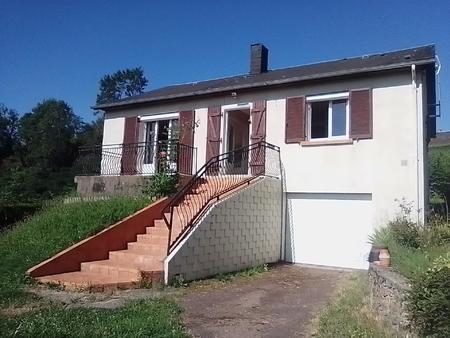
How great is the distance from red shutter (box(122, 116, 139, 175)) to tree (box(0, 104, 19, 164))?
1219 inches

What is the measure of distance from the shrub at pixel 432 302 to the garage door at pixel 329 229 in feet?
21.6

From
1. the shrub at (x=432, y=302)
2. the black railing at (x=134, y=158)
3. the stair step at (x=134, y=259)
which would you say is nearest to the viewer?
the shrub at (x=432, y=302)

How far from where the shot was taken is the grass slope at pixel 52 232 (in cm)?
Result: 787

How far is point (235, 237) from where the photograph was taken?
9.37 metres

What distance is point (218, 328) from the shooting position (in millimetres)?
5164

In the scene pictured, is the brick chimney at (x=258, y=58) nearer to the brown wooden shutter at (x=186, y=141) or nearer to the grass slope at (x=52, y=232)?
the brown wooden shutter at (x=186, y=141)

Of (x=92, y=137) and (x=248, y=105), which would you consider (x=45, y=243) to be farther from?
(x=92, y=137)

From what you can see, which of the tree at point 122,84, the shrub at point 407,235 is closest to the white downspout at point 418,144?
the shrub at point 407,235

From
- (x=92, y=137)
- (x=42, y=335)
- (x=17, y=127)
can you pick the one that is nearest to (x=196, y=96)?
(x=42, y=335)

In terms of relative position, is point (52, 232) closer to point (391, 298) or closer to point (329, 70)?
point (391, 298)

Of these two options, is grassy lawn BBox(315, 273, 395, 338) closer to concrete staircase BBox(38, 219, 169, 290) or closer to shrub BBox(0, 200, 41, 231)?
concrete staircase BBox(38, 219, 169, 290)

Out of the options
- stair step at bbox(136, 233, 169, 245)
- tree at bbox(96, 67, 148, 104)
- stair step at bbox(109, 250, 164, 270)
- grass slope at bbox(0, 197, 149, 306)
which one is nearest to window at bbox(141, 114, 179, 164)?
grass slope at bbox(0, 197, 149, 306)

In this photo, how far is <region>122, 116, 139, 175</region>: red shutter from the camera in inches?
577

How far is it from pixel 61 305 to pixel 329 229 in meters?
7.73
